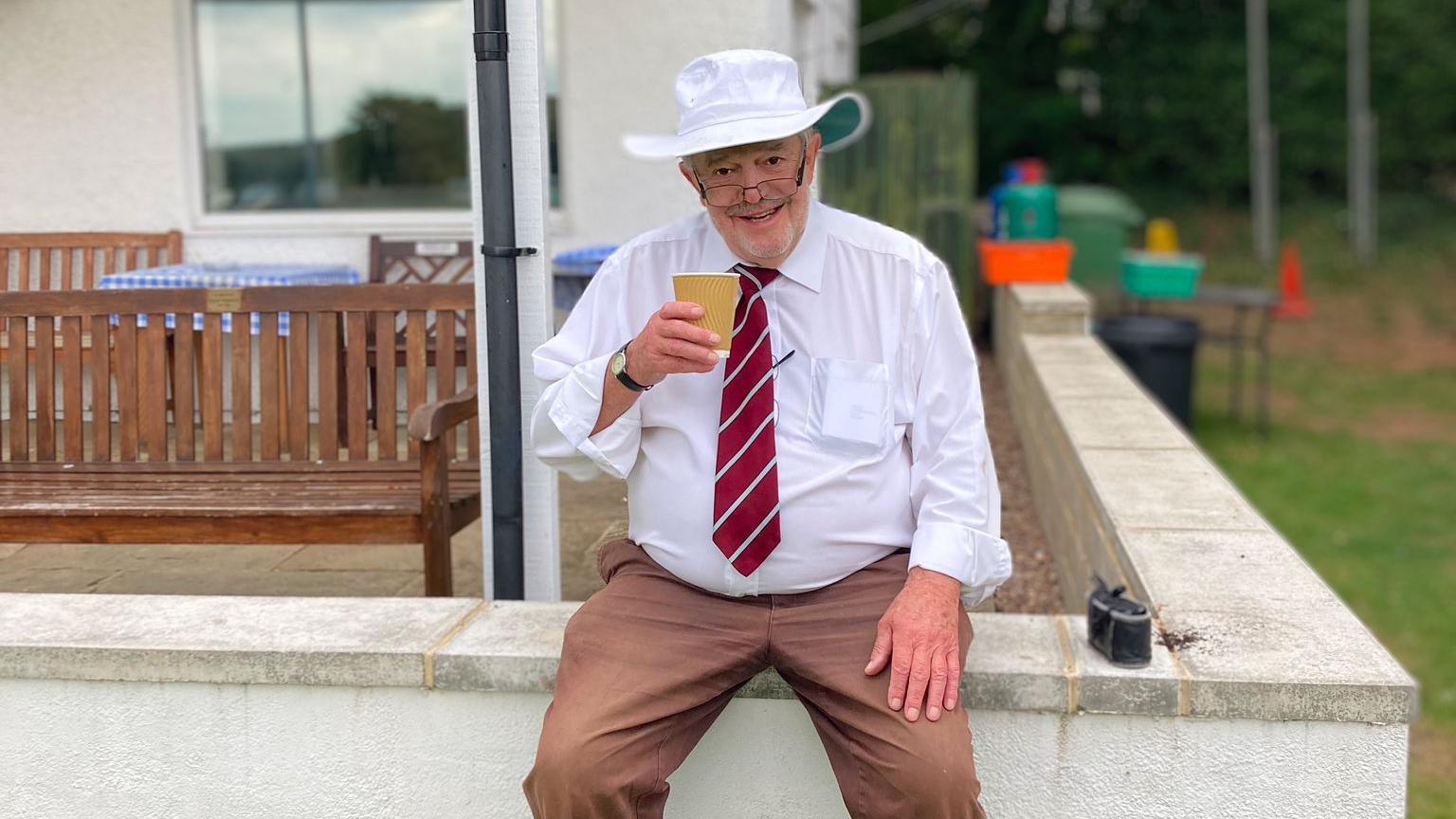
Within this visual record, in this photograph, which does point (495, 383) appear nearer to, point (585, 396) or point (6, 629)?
point (585, 396)

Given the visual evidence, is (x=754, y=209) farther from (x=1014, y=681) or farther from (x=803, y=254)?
(x=1014, y=681)

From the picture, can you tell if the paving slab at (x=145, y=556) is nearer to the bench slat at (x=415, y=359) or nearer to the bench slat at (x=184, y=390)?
the bench slat at (x=184, y=390)

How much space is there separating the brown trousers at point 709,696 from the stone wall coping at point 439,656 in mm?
126

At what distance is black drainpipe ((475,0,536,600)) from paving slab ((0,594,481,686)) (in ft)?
0.71

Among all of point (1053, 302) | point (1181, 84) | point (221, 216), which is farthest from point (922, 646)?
point (1181, 84)

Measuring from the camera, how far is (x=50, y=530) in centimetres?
333

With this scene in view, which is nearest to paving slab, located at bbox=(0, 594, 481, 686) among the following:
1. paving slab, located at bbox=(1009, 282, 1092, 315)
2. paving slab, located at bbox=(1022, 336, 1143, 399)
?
paving slab, located at bbox=(1022, 336, 1143, 399)

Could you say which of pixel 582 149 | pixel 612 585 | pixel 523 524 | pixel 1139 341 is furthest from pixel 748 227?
pixel 1139 341

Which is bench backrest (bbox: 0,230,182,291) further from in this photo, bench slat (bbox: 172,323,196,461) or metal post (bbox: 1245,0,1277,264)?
metal post (bbox: 1245,0,1277,264)

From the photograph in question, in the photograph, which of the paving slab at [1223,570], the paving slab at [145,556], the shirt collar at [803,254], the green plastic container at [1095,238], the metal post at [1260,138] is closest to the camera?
the shirt collar at [803,254]

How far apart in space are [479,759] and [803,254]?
111cm

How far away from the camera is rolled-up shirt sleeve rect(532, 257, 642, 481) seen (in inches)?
95.5

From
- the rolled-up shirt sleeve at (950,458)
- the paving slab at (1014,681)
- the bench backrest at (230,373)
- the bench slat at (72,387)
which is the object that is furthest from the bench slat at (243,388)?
the paving slab at (1014,681)

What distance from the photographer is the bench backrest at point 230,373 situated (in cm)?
361
